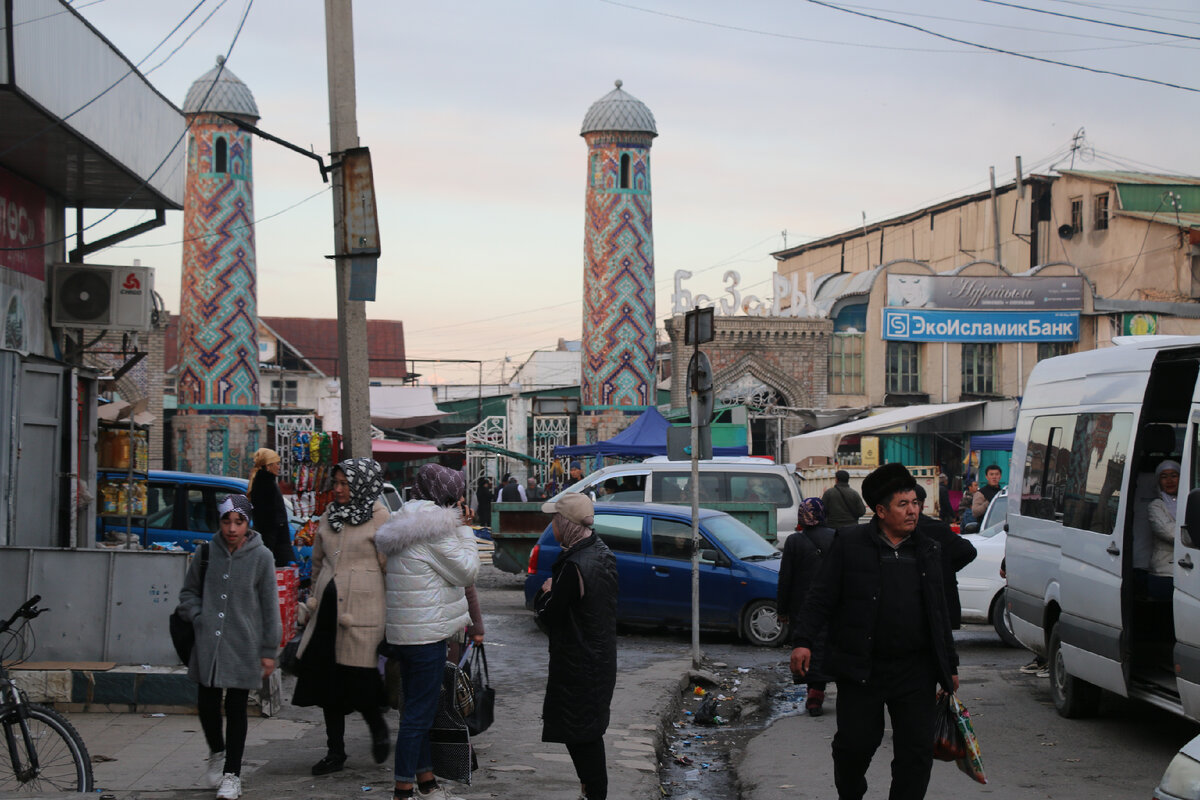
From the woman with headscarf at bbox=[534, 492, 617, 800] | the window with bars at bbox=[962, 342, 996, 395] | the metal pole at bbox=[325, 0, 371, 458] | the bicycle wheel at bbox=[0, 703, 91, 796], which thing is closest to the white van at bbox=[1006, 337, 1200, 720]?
the woman with headscarf at bbox=[534, 492, 617, 800]

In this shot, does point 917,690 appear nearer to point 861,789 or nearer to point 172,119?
point 861,789

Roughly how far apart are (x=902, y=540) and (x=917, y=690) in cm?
62

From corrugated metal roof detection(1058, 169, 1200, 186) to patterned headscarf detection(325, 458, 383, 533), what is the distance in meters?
39.5

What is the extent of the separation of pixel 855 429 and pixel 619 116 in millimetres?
9915

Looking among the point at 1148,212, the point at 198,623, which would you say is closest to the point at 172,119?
the point at 198,623

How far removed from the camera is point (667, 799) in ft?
24.2

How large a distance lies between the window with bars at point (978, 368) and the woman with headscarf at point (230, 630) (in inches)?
1312

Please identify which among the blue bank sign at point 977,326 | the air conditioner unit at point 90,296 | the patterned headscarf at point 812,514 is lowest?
the patterned headscarf at point 812,514

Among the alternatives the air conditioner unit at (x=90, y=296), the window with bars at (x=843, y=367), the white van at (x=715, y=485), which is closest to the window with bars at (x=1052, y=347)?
the window with bars at (x=843, y=367)

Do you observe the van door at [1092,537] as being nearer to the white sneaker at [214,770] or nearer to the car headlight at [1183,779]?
the car headlight at [1183,779]

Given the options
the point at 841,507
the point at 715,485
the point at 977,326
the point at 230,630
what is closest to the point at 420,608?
the point at 230,630

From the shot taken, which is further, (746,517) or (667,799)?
(746,517)

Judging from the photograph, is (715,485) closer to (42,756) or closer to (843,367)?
(42,756)

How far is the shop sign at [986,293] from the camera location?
122 ft
